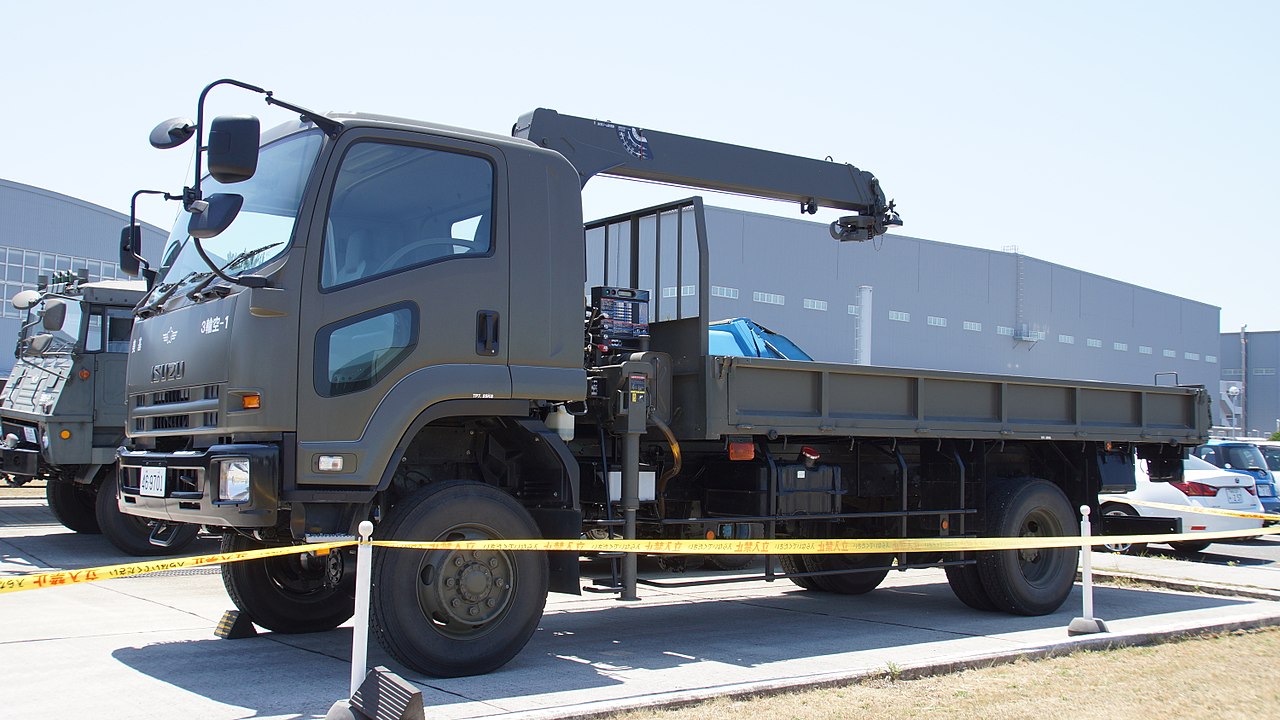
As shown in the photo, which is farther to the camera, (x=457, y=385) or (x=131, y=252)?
(x=131, y=252)

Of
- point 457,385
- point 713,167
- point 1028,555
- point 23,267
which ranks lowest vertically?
point 1028,555

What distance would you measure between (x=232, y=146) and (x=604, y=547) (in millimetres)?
3094

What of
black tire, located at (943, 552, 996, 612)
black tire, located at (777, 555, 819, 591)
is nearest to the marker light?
black tire, located at (777, 555, 819, 591)

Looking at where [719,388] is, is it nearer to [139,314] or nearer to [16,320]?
[139,314]

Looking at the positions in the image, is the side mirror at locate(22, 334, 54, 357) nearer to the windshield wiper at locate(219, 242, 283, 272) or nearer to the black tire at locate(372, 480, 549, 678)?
the windshield wiper at locate(219, 242, 283, 272)

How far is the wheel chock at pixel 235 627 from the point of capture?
7500 mm

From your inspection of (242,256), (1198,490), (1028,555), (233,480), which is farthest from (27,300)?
(1198,490)

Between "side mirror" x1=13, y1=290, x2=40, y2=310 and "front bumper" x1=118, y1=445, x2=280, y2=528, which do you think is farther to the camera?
"side mirror" x1=13, y1=290, x2=40, y2=310

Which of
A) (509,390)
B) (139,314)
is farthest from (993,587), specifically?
(139,314)

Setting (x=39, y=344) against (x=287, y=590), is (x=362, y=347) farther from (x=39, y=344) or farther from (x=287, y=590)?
(x=39, y=344)

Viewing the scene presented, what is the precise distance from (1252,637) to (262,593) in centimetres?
722

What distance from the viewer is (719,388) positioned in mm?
7582

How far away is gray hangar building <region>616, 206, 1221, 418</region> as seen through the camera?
33.8m

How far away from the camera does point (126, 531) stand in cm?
1262
